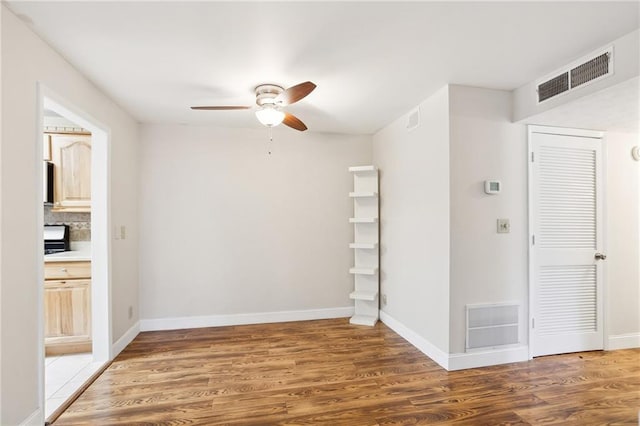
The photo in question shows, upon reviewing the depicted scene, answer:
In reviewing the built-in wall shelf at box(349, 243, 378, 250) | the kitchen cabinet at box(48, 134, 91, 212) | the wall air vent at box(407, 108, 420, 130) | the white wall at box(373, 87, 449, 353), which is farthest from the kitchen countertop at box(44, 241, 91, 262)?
the wall air vent at box(407, 108, 420, 130)

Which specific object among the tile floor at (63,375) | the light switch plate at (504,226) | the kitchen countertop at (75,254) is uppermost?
the light switch plate at (504,226)

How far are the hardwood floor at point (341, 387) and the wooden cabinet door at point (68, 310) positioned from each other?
20.5 inches

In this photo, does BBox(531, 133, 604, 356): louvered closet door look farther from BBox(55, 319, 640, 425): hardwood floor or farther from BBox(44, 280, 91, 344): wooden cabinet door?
BBox(44, 280, 91, 344): wooden cabinet door

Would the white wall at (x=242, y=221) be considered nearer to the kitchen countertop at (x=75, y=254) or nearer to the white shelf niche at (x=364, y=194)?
the white shelf niche at (x=364, y=194)

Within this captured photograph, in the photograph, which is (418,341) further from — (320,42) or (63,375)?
(63,375)

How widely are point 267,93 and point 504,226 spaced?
2.52 m

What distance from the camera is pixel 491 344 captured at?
284 centimetres

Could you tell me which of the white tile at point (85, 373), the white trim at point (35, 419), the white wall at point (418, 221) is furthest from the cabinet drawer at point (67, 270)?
the white wall at point (418, 221)

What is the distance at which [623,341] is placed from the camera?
318 cm

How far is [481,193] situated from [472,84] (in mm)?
996

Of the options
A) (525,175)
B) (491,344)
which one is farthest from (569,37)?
(491,344)

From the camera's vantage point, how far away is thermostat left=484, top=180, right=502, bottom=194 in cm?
278

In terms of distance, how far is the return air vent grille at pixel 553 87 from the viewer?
93.7 inches

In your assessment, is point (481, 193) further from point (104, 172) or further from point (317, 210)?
point (104, 172)
